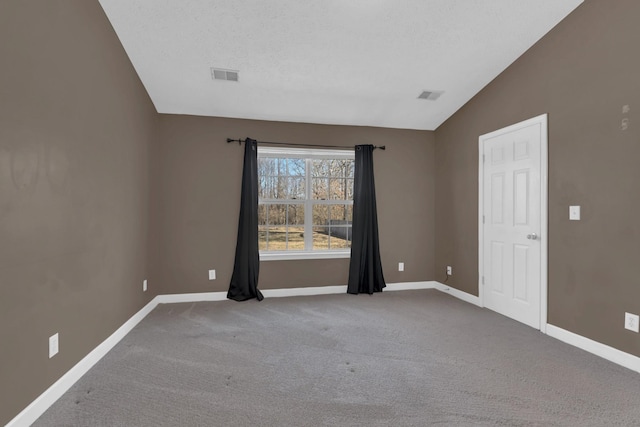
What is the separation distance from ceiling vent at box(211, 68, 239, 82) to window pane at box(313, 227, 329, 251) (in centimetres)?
221

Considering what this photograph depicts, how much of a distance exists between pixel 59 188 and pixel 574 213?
3.93 m

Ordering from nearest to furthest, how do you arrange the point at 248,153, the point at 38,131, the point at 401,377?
the point at 38,131
the point at 401,377
the point at 248,153

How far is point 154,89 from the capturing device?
3.61 m

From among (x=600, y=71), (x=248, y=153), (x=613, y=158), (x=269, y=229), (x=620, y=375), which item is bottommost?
(x=620, y=375)

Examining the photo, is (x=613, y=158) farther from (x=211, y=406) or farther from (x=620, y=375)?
(x=211, y=406)

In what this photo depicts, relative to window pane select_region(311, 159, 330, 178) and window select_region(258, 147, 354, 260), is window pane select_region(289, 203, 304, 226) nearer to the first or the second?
window select_region(258, 147, 354, 260)

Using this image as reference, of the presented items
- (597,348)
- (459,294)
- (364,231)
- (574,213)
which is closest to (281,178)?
(364,231)

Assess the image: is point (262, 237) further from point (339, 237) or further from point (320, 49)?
point (320, 49)

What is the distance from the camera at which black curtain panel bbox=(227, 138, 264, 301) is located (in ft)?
13.5

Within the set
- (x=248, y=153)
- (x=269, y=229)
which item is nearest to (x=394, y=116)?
(x=248, y=153)

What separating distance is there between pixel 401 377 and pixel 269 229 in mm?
2742

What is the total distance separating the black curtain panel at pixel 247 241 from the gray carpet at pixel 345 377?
2.38 ft

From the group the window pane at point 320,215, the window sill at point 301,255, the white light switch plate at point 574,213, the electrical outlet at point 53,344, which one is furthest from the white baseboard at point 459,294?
the electrical outlet at point 53,344

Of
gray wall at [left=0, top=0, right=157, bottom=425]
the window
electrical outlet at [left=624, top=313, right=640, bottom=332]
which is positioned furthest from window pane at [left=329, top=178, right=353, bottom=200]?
electrical outlet at [left=624, top=313, right=640, bottom=332]
